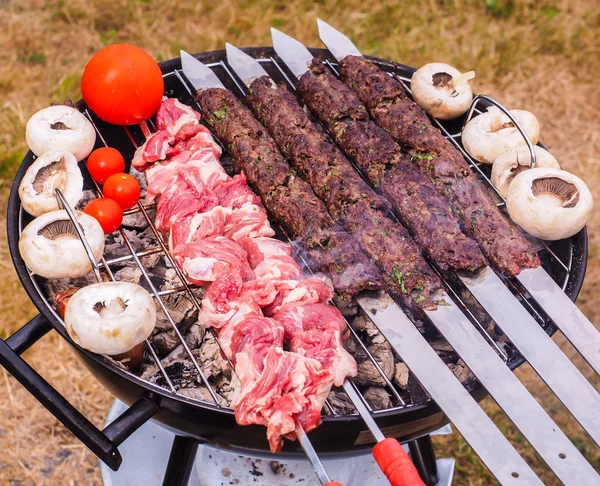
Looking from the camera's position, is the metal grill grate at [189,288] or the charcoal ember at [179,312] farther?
the charcoal ember at [179,312]

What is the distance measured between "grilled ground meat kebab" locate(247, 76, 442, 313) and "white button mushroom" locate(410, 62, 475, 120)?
0.66m

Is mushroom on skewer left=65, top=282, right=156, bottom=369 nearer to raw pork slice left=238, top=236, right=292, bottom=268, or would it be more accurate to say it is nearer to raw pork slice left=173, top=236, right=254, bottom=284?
raw pork slice left=173, top=236, right=254, bottom=284

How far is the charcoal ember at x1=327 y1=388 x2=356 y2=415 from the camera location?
9.38 ft

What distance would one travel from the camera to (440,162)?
341 cm

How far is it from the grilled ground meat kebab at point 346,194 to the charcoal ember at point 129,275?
0.98 m

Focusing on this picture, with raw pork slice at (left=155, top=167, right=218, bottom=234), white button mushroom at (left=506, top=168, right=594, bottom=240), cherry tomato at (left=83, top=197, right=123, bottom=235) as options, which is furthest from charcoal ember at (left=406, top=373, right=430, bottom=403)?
cherry tomato at (left=83, top=197, right=123, bottom=235)

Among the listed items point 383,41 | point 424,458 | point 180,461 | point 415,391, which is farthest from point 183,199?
point 383,41

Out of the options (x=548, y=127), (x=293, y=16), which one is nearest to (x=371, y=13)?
(x=293, y=16)

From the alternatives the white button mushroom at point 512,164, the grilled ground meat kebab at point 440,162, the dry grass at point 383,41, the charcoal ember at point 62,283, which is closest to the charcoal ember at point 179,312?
the charcoal ember at point 62,283

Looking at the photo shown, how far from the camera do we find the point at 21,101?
6.06 m

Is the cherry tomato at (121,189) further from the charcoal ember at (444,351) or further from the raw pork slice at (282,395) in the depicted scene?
the charcoal ember at (444,351)

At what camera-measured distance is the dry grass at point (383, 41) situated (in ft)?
20.3

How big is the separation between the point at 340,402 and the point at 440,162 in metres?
1.35

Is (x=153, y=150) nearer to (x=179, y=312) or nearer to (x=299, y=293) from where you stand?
(x=179, y=312)
